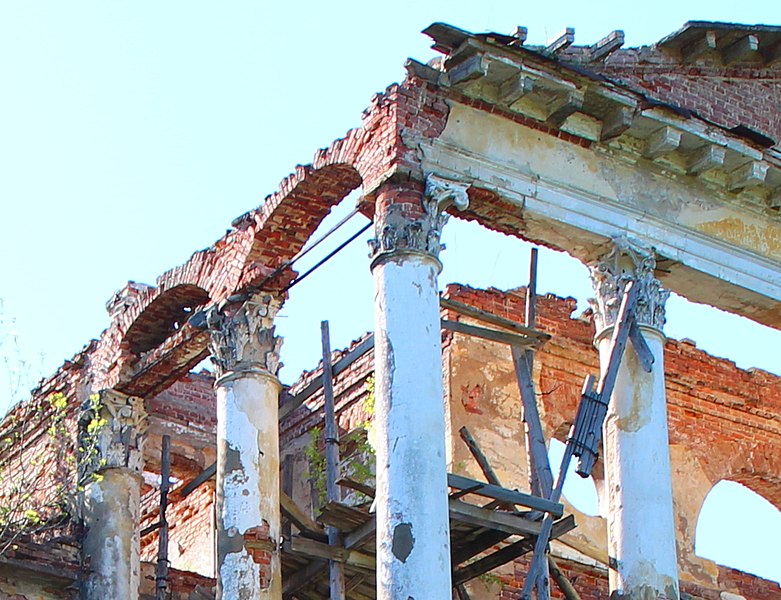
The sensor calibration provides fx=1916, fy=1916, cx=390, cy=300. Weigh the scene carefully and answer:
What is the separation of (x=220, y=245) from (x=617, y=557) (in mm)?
4508

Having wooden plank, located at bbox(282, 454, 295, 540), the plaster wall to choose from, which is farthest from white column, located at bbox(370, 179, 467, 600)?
wooden plank, located at bbox(282, 454, 295, 540)

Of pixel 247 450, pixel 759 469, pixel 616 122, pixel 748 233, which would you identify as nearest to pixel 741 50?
pixel 748 233

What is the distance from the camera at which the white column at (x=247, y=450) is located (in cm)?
1484

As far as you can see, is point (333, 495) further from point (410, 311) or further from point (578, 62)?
point (578, 62)

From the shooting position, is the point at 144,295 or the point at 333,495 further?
the point at 144,295

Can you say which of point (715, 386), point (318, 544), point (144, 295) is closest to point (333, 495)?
point (318, 544)

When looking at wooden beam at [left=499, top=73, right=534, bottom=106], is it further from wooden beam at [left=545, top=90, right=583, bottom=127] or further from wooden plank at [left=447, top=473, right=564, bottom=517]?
wooden plank at [left=447, top=473, right=564, bottom=517]

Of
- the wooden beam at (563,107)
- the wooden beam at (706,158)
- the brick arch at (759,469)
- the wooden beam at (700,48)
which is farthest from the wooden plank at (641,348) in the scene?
the brick arch at (759,469)

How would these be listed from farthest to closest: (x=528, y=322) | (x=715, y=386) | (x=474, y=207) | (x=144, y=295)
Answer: (x=715, y=386) → (x=144, y=295) → (x=528, y=322) → (x=474, y=207)

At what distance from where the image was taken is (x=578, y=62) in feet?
Answer: 49.6

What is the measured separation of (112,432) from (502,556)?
13.0 feet

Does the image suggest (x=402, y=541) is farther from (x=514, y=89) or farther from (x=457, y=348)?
(x=457, y=348)

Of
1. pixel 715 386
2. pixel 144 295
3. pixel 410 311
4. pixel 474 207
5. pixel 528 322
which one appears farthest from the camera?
pixel 715 386

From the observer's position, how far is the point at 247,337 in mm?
15781
